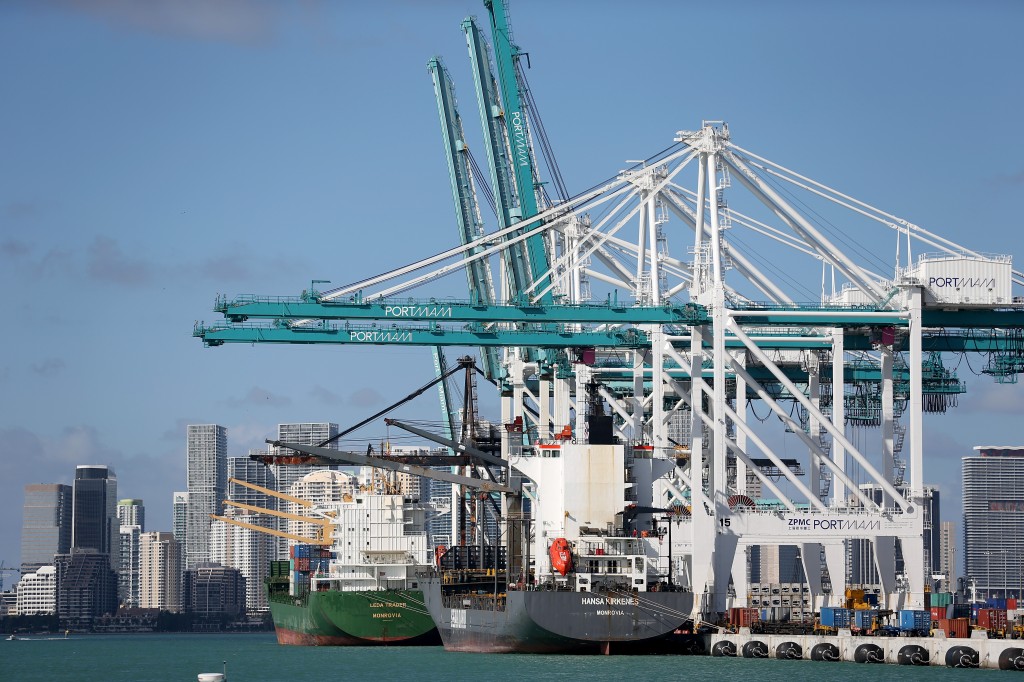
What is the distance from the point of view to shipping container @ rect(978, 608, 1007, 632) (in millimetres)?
51812

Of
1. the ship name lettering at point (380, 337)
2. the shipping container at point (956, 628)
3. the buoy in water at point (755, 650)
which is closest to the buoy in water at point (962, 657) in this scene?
the shipping container at point (956, 628)

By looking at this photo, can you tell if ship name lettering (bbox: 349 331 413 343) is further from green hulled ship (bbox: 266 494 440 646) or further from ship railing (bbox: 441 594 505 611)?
→ green hulled ship (bbox: 266 494 440 646)

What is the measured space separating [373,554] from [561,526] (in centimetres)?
2326

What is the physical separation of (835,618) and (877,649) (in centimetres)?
440

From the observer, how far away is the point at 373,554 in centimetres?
7494

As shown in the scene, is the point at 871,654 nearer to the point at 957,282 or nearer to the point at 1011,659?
the point at 1011,659

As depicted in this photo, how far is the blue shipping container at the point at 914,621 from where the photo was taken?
169ft

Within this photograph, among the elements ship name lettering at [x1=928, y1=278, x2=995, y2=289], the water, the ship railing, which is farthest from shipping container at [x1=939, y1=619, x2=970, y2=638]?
ship name lettering at [x1=928, y1=278, x2=995, y2=289]

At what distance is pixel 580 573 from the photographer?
5166cm

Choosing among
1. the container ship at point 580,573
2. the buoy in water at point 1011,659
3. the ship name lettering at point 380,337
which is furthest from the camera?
the ship name lettering at point 380,337

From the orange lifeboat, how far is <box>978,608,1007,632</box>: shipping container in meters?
12.8

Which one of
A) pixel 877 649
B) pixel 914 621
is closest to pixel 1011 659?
pixel 877 649

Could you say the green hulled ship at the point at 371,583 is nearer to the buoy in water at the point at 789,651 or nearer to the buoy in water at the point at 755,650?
the buoy in water at the point at 755,650

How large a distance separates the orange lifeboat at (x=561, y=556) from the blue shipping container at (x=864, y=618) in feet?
31.0
